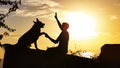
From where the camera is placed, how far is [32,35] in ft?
52.1

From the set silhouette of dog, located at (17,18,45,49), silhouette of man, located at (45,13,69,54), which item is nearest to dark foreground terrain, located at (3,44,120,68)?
silhouette of man, located at (45,13,69,54)

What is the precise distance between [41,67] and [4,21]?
17.9m

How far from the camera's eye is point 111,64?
56.5ft

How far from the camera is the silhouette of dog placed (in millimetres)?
15398

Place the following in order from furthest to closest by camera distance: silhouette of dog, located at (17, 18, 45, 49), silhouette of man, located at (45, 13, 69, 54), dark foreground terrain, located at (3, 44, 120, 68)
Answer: silhouette of dog, located at (17, 18, 45, 49)
silhouette of man, located at (45, 13, 69, 54)
dark foreground terrain, located at (3, 44, 120, 68)

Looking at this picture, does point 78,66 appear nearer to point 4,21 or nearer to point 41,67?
point 41,67

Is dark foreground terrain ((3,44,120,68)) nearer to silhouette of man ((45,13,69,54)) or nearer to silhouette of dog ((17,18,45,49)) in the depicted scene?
silhouette of man ((45,13,69,54))

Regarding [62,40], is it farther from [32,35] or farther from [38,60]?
[32,35]

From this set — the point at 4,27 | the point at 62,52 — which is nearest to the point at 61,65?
the point at 62,52

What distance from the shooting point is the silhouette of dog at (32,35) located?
1540 centimetres

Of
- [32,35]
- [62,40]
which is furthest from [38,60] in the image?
[32,35]

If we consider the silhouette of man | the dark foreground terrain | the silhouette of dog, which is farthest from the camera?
the silhouette of dog

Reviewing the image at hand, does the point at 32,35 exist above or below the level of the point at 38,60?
above

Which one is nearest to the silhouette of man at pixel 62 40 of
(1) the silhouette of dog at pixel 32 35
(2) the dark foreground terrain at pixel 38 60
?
(2) the dark foreground terrain at pixel 38 60
